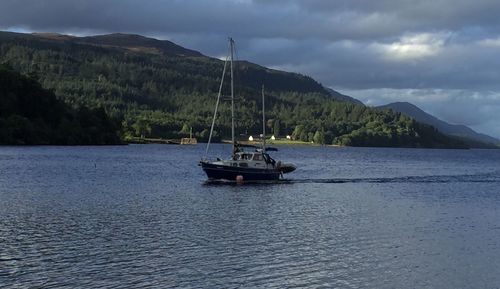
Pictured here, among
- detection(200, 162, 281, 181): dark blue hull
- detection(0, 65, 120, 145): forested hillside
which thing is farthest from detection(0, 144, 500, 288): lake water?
detection(0, 65, 120, 145): forested hillside

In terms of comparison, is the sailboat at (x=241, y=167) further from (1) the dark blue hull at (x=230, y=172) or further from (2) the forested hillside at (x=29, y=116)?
(2) the forested hillside at (x=29, y=116)

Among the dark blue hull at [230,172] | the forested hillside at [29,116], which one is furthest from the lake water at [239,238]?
the forested hillside at [29,116]

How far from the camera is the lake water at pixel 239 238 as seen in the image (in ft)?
92.6

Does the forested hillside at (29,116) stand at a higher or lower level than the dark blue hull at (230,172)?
higher

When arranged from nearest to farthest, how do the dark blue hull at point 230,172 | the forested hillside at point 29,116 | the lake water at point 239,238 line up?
the lake water at point 239,238
the dark blue hull at point 230,172
the forested hillside at point 29,116

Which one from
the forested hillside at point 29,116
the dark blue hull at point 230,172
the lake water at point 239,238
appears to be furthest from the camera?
the forested hillside at point 29,116

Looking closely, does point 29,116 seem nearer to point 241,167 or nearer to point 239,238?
point 241,167

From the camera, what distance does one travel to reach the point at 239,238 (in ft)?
125

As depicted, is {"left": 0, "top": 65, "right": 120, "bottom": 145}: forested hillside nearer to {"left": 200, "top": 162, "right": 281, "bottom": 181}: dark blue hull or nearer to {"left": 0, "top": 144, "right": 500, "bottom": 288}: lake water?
{"left": 0, "top": 144, "right": 500, "bottom": 288}: lake water

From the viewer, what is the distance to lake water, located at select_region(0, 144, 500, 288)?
1111 inches

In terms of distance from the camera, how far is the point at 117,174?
91.1 metres

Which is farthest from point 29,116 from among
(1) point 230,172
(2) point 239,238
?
(2) point 239,238

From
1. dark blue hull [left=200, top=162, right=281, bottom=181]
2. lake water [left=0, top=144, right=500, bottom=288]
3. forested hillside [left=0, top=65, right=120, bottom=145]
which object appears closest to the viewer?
lake water [left=0, top=144, right=500, bottom=288]

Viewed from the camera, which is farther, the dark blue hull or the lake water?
the dark blue hull
